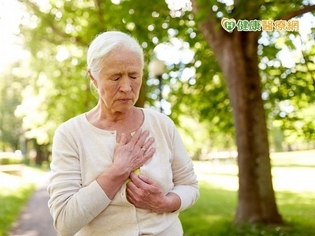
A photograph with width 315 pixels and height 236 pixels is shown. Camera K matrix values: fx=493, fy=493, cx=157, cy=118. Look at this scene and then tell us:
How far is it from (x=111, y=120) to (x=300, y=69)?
7644 mm

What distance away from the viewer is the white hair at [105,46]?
1.72 metres

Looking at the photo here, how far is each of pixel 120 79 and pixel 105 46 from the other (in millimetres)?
127

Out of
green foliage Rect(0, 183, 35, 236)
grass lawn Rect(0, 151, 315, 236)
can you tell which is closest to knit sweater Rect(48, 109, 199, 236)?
grass lawn Rect(0, 151, 315, 236)

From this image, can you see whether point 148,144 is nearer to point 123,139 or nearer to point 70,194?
point 123,139

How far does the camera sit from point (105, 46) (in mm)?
1730

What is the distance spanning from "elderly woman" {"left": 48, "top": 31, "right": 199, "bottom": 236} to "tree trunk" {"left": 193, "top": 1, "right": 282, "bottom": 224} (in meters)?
6.18

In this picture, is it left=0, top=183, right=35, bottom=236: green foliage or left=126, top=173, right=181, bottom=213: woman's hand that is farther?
left=0, top=183, right=35, bottom=236: green foliage

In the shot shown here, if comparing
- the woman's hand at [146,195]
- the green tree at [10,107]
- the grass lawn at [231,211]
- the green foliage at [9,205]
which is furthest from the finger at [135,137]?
the green tree at [10,107]

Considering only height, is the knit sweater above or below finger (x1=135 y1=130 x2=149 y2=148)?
below

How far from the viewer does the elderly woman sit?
66.1 inches

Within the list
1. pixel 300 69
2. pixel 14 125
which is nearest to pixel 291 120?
pixel 300 69

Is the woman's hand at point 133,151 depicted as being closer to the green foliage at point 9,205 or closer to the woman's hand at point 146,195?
the woman's hand at point 146,195

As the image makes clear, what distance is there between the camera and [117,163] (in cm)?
170

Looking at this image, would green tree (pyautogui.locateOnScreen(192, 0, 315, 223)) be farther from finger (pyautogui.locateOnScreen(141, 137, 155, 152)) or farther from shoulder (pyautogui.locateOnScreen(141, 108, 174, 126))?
finger (pyautogui.locateOnScreen(141, 137, 155, 152))
